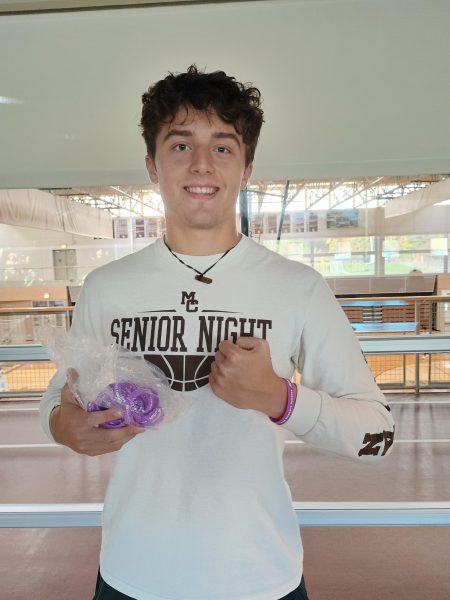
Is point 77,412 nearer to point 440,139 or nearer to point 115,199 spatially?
point 440,139

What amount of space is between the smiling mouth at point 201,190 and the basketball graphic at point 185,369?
35cm

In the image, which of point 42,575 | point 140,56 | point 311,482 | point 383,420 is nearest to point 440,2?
point 140,56

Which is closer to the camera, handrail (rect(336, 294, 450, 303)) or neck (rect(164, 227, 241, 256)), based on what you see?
neck (rect(164, 227, 241, 256))

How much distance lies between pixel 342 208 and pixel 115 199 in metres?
1.76

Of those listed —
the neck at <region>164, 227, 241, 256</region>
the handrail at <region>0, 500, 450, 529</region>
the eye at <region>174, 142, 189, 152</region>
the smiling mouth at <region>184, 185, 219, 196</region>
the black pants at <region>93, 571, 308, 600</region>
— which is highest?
the eye at <region>174, 142, 189, 152</region>

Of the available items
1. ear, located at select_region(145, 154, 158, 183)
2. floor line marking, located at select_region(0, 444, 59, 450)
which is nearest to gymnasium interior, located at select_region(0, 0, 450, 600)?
floor line marking, located at select_region(0, 444, 59, 450)

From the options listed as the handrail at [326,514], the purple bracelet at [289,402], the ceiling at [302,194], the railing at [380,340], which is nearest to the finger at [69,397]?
the railing at [380,340]

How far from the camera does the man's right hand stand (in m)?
0.85

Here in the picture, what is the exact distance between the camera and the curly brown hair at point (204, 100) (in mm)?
1056

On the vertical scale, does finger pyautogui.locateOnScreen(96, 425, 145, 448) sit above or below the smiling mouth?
below

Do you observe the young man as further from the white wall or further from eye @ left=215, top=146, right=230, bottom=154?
the white wall

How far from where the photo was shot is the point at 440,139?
2.51 metres

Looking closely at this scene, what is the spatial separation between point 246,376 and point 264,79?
207 cm

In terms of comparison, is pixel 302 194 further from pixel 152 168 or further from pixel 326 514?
pixel 152 168
